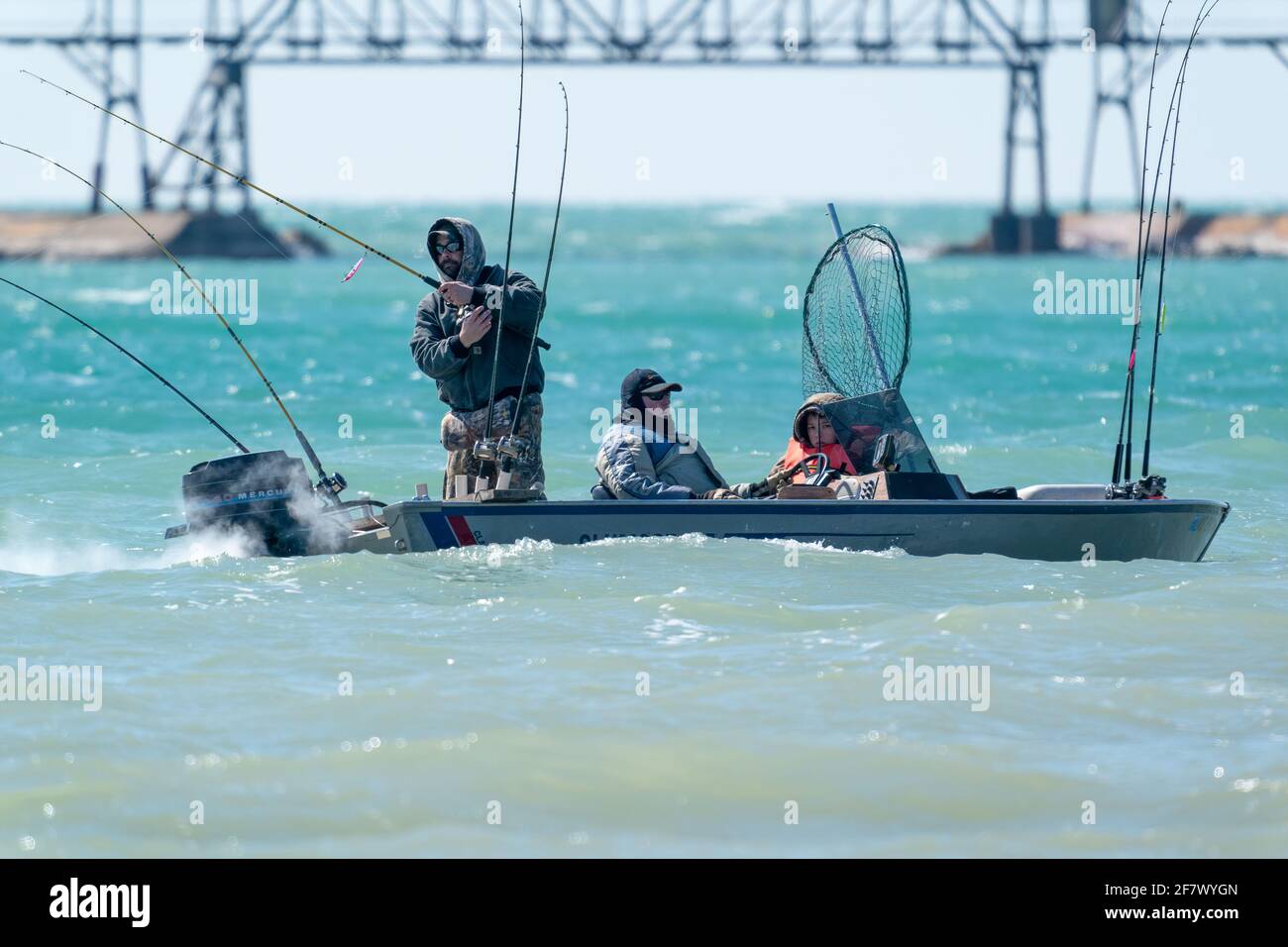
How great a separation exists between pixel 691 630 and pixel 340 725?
6.42ft

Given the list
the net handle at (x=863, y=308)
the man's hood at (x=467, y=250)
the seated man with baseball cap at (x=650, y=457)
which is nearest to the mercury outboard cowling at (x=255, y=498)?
the man's hood at (x=467, y=250)

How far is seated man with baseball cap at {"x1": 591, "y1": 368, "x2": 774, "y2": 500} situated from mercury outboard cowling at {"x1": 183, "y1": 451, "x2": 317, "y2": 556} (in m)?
1.48

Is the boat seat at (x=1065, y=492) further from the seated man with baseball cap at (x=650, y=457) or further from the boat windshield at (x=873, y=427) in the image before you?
the seated man with baseball cap at (x=650, y=457)

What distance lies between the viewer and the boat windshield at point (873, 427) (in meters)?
9.87

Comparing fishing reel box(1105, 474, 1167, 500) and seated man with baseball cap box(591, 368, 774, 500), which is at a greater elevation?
seated man with baseball cap box(591, 368, 774, 500)

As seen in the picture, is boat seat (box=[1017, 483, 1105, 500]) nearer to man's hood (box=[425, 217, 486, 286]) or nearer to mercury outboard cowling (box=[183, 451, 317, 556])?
man's hood (box=[425, 217, 486, 286])

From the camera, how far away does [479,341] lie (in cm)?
935

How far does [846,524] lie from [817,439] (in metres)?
0.69

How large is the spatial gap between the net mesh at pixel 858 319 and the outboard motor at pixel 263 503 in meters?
2.85

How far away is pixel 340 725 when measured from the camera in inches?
276

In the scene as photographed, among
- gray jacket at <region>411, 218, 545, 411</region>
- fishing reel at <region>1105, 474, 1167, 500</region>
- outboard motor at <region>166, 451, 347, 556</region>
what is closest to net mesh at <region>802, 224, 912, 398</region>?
fishing reel at <region>1105, 474, 1167, 500</region>

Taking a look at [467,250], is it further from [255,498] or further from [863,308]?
[863,308]

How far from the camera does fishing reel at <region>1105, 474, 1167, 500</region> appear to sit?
31.8 ft
